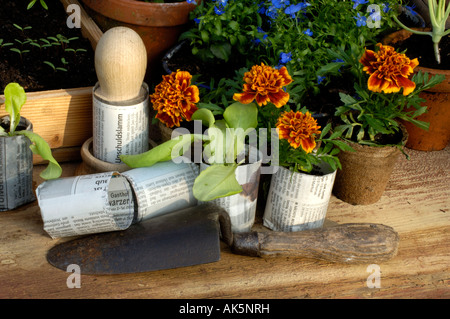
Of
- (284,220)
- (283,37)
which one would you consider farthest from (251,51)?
(284,220)

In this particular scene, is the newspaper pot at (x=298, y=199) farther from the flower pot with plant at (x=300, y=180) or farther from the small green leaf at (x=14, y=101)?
the small green leaf at (x=14, y=101)

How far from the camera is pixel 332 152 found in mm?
1112

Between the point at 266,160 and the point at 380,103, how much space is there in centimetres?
28

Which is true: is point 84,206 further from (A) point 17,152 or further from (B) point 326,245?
(B) point 326,245

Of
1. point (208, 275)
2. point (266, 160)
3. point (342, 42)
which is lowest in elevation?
point (208, 275)

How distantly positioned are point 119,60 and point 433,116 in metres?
0.84

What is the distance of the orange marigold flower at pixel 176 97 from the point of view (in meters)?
1.09

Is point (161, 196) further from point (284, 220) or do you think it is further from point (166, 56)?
point (166, 56)

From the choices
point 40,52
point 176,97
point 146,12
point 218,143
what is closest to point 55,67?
point 40,52

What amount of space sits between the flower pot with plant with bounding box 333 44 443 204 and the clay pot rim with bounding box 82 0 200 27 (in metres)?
0.45

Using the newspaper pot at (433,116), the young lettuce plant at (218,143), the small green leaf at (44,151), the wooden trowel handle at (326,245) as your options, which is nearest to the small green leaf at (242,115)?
the young lettuce plant at (218,143)

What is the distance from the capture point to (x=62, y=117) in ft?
4.17

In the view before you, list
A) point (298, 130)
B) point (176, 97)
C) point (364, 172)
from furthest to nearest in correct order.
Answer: point (364, 172) < point (176, 97) < point (298, 130)

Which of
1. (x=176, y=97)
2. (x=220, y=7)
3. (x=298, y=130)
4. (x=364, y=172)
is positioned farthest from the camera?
(x=220, y=7)
